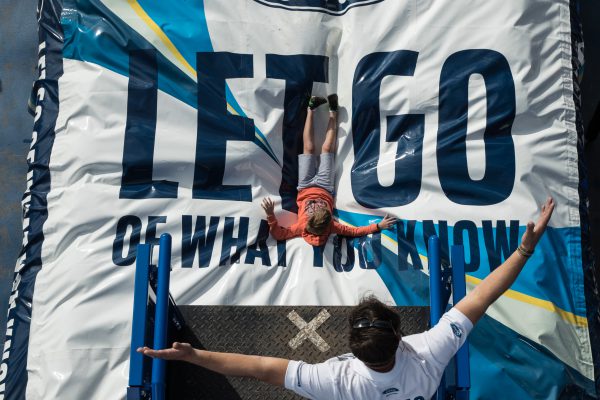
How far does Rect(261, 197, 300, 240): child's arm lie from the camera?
12.1 feet

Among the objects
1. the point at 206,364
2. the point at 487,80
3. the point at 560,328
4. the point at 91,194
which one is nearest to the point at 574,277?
the point at 560,328

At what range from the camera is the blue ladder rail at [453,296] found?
8.21 ft

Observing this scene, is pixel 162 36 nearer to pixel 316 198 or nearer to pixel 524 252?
pixel 316 198

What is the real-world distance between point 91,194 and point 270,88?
1.27 metres

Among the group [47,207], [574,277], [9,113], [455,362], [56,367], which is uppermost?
[9,113]

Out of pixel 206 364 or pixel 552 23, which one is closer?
pixel 206 364

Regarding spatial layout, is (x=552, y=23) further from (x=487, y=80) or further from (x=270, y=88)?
(x=270, y=88)

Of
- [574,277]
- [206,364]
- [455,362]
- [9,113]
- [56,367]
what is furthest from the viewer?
[9,113]

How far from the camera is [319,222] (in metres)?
3.64

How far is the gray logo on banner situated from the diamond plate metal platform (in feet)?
6.91

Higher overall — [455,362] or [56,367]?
[455,362]

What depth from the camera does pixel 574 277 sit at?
3635mm

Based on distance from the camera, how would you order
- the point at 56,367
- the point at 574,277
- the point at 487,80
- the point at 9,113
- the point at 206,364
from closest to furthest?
the point at 206,364 < the point at 56,367 < the point at 574,277 < the point at 487,80 < the point at 9,113

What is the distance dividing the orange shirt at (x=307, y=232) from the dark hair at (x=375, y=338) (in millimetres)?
1788
